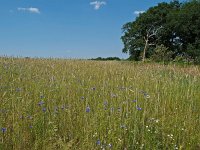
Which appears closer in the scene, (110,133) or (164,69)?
(110,133)

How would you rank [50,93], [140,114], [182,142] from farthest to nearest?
[50,93], [140,114], [182,142]

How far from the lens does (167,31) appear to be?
140ft

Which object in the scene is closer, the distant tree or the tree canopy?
the tree canopy

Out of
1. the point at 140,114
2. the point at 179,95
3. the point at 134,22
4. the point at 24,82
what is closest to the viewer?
the point at 140,114

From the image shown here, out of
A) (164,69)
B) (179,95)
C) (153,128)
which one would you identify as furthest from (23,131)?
(164,69)

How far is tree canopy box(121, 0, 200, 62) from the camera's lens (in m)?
38.5

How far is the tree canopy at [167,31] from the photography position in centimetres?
3853

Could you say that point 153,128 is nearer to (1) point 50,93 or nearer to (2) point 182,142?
(2) point 182,142

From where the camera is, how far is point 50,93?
15.0 ft

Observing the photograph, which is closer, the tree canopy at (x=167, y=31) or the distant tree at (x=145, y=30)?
the tree canopy at (x=167, y=31)

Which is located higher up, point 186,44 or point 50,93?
point 186,44

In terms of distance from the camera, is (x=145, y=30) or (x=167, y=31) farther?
(x=145, y=30)

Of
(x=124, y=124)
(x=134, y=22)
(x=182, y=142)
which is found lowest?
(x=182, y=142)

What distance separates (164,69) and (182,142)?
6009 millimetres
